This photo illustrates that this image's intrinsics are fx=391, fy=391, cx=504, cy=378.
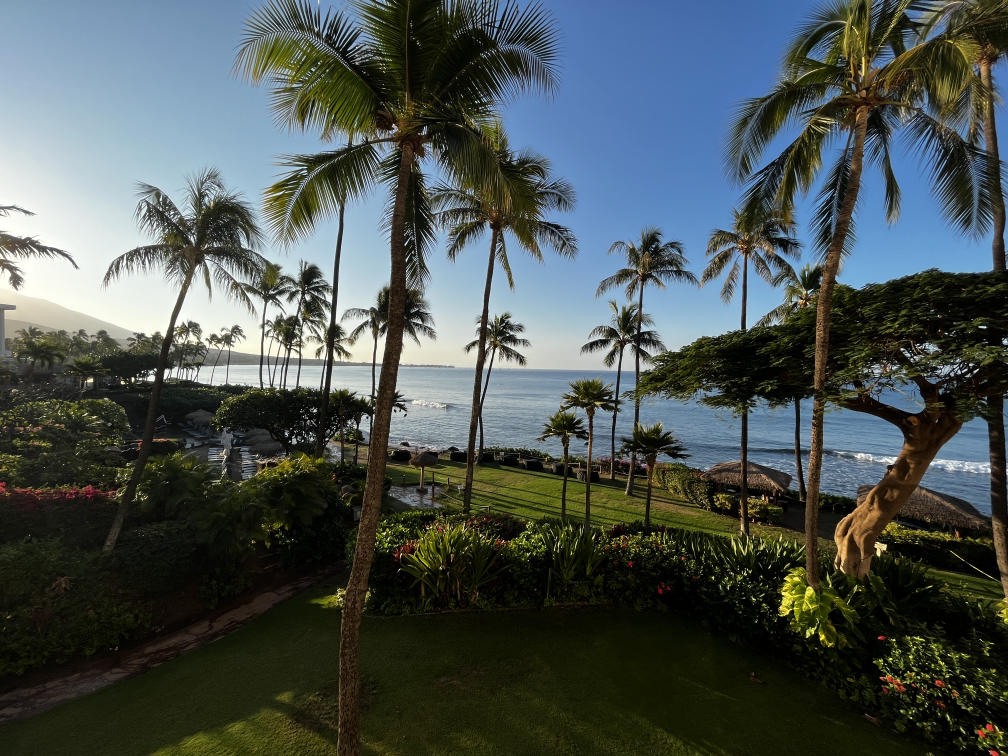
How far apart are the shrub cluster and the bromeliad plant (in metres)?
0.02

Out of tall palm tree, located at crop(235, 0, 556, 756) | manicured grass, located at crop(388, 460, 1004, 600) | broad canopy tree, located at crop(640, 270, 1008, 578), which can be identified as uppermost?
tall palm tree, located at crop(235, 0, 556, 756)

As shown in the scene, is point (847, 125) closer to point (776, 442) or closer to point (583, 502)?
point (583, 502)

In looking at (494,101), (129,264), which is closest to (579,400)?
(494,101)

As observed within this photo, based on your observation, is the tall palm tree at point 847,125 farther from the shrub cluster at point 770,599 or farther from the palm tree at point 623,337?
the palm tree at point 623,337

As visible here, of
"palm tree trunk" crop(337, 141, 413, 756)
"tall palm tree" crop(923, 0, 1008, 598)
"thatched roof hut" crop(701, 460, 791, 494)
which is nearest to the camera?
"palm tree trunk" crop(337, 141, 413, 756)

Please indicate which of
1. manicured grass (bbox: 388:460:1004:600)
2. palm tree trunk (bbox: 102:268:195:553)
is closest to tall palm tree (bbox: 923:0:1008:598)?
manicured grass (bbox: 388:460:1004:600)

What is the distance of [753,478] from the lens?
1684 cm

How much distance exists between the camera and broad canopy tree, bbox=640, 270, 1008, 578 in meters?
5.17

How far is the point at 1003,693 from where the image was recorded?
3.90 meters

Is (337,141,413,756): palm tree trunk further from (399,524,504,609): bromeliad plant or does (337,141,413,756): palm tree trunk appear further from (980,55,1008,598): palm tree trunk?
(980,55,1008,598): palm tree trunk

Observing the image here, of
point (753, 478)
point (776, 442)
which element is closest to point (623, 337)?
point (753, 478)

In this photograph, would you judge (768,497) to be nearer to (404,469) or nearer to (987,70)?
(987,70)

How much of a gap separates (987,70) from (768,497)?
15020mm

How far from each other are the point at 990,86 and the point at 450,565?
43.5 feet
